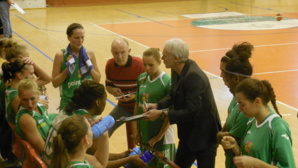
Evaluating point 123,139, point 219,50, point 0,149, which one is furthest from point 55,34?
point 0,149

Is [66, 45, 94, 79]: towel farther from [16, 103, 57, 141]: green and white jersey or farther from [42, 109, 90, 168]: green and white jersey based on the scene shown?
[42, 109, 90, 168]: green and white jersey

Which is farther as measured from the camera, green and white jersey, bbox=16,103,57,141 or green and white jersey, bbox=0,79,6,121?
green and white jersey, bbox=0,79,6,121

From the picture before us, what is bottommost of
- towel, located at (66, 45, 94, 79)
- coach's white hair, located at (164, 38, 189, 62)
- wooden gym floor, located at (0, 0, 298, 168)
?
wooden gym floor, located at (0, 0, 298, 168)

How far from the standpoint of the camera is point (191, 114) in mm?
4699

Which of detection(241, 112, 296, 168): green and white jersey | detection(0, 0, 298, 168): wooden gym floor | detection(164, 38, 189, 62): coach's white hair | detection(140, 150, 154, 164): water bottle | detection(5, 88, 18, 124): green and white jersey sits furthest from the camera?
detection(0, 0, 298, 168): wooden gym floor

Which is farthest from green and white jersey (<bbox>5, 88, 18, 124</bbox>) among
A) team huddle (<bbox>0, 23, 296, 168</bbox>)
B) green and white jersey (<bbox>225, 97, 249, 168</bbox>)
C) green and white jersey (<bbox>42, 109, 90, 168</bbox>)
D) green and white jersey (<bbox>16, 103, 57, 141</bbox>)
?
green and white jersey (<bbox>225, 97, 249, 168</bbox>)

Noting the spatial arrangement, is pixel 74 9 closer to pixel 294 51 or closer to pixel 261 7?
pixel 261 7

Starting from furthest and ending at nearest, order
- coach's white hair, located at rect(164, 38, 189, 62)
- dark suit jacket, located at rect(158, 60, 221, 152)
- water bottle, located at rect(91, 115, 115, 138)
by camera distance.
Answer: coach's white hair, located at rect(164, 38, 189, 62), dark suit jacket, located at rect(158, 60, 221, 152), water bottle, located at rect(91, 115, 115, 138)

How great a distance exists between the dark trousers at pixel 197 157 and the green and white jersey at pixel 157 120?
1.34ft

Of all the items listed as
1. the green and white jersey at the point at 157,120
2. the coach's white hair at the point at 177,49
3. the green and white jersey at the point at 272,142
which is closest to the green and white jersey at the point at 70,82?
the green and white jersey at the point at 157,120

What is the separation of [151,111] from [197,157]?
2.16 ft

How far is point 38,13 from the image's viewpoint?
21125 millimetres

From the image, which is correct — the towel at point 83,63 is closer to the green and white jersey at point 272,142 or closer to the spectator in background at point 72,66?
the spectator in background at point 72,66

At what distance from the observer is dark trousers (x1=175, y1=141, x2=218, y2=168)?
16.0ft
